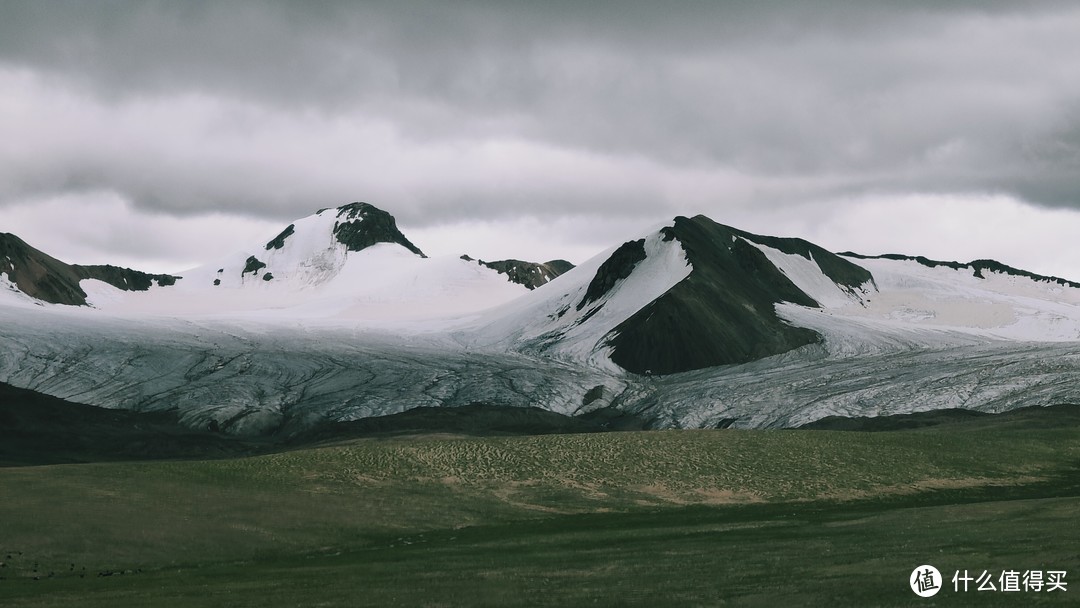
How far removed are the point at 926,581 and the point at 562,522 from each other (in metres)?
41.3

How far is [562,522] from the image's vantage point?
7688cm

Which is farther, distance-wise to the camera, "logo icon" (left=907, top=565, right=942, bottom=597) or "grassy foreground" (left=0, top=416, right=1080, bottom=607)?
"grassy foreground" (left=0, top=416, right=1080, bottom=607)

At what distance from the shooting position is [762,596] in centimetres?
3850

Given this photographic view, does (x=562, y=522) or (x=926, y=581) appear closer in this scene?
(x=926, y=581)

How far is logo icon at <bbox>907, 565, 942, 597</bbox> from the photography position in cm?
3644

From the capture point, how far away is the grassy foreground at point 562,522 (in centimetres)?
4322

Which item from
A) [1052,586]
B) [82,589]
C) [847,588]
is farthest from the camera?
[82,589]

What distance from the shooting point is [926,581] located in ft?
123

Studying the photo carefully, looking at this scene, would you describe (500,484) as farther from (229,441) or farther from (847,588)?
(229,441)

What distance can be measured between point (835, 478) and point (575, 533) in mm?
33171

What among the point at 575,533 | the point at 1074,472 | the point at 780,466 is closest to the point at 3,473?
the point at 575,533

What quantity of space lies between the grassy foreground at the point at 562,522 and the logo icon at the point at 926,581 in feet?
1.36

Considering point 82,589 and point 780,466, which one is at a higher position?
point 780,466

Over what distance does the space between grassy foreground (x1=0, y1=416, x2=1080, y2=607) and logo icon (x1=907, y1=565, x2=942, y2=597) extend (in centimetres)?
41
